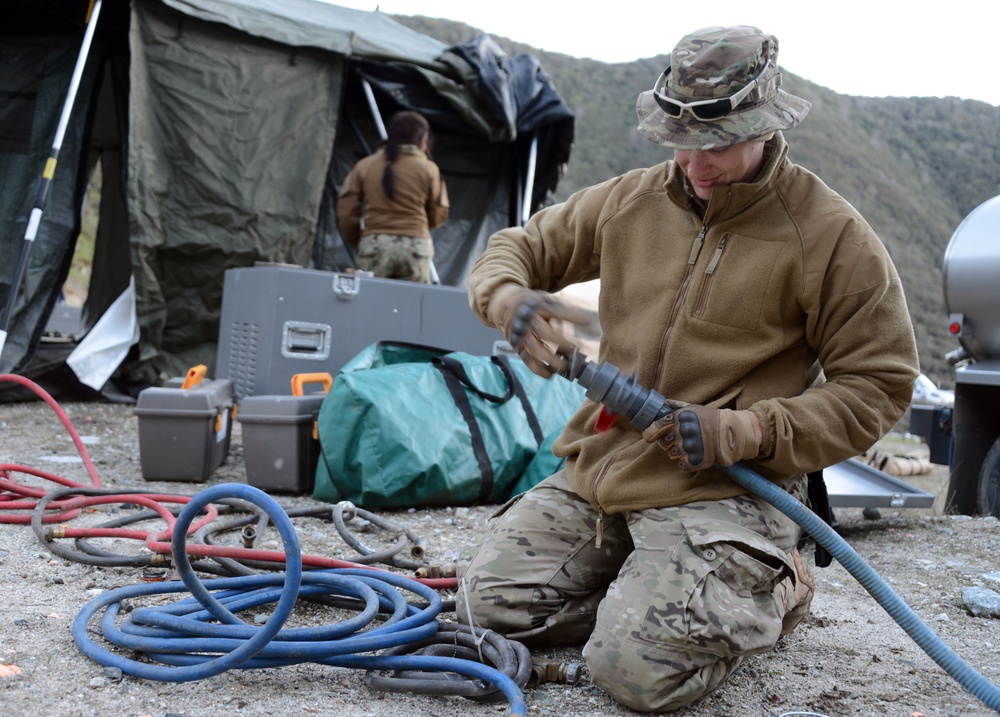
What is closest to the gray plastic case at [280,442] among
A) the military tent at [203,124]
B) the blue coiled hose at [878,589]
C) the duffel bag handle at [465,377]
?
the duffel bag handle at [465,377]

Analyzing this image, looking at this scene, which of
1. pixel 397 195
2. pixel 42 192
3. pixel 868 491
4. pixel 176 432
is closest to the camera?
pixel 868 491

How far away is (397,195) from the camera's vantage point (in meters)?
5.39

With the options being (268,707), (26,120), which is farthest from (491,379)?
(26,120)

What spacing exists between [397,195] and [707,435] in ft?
12.7

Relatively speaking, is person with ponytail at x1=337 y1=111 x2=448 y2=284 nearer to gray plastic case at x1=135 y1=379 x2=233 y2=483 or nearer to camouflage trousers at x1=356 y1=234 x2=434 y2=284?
camouflage trousers at x1=356 y1=234 x2=434 y2=284

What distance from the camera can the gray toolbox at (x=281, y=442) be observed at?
354 cm

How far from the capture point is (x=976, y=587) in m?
2.77

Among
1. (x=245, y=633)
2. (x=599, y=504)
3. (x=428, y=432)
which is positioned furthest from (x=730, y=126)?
(x=428, y=432)

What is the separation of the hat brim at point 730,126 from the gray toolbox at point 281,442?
208cm

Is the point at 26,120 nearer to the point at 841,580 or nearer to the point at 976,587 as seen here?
the point at 841,580

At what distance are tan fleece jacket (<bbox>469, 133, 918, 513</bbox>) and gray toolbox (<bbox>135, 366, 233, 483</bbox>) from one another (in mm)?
1860

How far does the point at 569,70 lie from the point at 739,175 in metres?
38.6

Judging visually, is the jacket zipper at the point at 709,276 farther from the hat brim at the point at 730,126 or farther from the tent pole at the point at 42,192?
the tent pole at the point at 42,192

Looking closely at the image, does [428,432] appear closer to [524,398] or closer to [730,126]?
[524,398]
